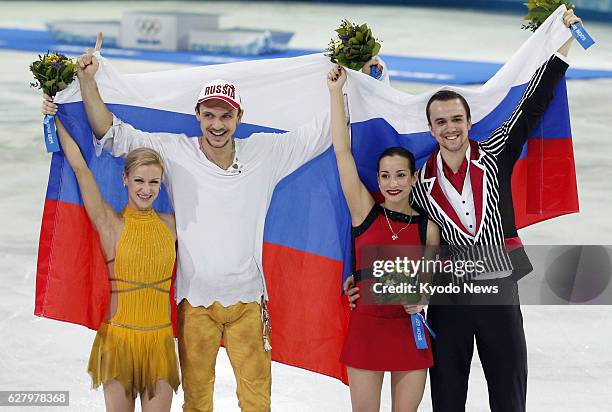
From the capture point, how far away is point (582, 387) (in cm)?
598

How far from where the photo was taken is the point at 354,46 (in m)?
4.67

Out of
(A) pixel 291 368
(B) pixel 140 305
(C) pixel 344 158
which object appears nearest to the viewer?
(B) pixel 140 305

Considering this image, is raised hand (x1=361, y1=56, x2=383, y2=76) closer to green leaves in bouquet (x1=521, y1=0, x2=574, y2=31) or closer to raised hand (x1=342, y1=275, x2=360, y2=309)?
green leaves in bouquet (x1=521, y1=0, x2=574, y2=31)

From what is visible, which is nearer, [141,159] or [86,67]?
[141,159]

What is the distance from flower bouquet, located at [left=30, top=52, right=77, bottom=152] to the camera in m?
4.66

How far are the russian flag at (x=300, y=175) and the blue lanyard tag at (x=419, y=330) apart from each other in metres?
0.60

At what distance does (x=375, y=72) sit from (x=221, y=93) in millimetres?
803

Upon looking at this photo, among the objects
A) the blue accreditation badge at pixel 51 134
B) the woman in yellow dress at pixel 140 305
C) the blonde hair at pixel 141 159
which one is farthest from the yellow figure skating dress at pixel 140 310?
the blue accreditation badge at pixel 51 134

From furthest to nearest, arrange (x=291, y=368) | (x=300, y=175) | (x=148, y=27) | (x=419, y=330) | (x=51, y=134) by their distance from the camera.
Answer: (x=148, y=27)
(x=291, y=368)
(x=300, y=175)
(x=51, y=134)
(x=419, y=330)

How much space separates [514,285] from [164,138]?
5.77 ft

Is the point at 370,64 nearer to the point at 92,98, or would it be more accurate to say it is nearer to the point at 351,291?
the point at 351,291

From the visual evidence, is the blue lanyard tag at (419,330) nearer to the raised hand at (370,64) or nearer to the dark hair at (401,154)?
the dark hair at (401,154)

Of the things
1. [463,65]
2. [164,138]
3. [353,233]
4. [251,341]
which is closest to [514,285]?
A: [353,233]

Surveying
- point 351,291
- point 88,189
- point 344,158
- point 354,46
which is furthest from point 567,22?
point 88,189
